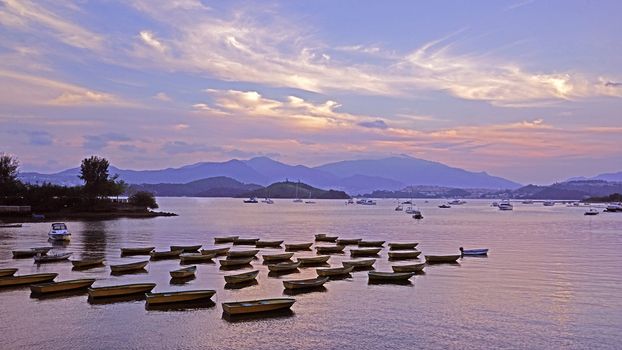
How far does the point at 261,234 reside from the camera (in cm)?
8450

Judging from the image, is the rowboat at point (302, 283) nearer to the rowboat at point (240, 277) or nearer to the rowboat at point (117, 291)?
the rowboat at point (240, 277)

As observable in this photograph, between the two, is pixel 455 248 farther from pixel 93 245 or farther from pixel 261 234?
pixel 93 245

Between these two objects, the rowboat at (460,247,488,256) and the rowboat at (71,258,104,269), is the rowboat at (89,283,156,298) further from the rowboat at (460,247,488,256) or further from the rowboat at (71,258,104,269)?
the rowboat at (460,247,488,256)

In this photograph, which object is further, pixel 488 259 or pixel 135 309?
pixel 488 259

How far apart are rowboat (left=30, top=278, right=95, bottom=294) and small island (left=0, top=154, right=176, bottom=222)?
69816 mm

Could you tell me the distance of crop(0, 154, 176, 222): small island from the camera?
10359 centimetres

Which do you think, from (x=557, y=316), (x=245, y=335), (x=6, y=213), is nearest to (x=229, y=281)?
(x=245, y=335)

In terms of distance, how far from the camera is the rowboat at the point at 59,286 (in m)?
32.7

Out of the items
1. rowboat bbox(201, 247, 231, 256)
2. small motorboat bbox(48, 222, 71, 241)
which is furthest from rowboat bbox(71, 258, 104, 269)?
small motorboat bbox(48, 222, 71, 241)

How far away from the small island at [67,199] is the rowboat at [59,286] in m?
69.8

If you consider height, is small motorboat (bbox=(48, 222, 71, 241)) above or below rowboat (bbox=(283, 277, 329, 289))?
above

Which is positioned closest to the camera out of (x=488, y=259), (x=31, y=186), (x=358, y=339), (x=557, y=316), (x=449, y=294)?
(x=358, y=339)

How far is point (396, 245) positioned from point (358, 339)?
37.4 m

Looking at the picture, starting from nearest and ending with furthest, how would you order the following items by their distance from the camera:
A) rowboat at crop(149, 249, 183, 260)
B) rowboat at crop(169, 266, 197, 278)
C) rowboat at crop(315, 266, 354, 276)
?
rowboat at crop(169, 266, 197, 278) < rowboat at crop(315, 266, 354, 276) < rowboat at crop(149, 249, 183, 260)
